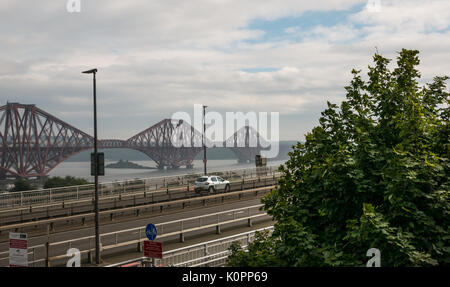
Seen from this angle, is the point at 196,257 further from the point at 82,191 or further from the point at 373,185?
the point at 82,191

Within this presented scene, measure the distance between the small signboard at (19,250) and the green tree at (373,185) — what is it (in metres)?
6.05

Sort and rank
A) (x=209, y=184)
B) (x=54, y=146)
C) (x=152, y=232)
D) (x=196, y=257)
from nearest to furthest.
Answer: (x=152, y=232) < (x=196, y=257) < (x=209, y=184) < (x=54, y=146)

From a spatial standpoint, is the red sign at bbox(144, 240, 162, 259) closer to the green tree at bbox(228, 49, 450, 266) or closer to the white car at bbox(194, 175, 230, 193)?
the green tree at bbox(228, 49, 450, 266)

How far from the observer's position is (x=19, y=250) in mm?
11680

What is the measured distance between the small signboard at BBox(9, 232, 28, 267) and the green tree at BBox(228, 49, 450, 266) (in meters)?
6.05

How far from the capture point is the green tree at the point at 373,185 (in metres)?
6.58

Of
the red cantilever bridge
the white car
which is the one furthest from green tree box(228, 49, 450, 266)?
the red cantilever bridge

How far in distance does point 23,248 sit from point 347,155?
28.8 feet

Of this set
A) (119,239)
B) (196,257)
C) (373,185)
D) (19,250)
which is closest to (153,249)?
(19,250)

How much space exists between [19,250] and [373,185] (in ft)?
30.3

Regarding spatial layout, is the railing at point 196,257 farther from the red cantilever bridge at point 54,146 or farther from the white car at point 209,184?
the red cantilever bridge at point 54,146

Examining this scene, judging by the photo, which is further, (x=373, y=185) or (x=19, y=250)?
(x=19, y=250)

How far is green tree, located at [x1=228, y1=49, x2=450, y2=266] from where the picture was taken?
6578 millimetres
